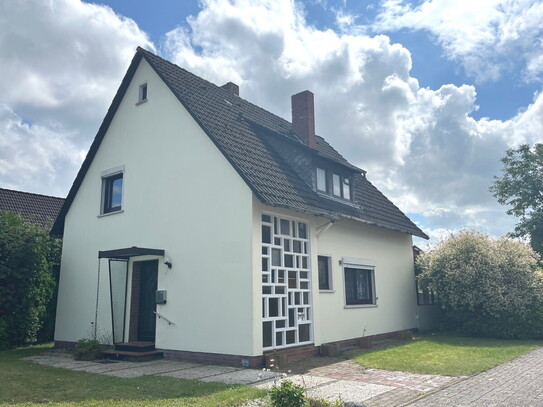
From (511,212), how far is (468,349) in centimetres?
2270

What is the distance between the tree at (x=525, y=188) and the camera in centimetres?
3023

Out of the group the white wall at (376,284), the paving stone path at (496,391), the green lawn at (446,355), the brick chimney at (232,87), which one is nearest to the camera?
the paving stone path at (496,391)

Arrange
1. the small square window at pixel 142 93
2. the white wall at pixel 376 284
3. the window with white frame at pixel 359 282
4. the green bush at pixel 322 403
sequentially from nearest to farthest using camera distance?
the green bush at pixel 322 403, the white wall at pixel 376 284, the small square window at pixel 142 93, the window with white frame at pixel 359 282

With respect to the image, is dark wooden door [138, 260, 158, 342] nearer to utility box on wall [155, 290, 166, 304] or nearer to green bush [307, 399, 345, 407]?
utility box on wall [155, 290, 166, 304]

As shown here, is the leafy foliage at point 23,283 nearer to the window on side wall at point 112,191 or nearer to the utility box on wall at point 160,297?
the window on side wall at point 112,191

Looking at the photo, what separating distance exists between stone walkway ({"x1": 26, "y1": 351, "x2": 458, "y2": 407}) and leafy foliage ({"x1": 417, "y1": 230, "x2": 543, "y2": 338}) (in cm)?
714

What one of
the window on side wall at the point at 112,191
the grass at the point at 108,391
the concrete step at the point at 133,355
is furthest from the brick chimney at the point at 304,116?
the grass at the point at 108,391

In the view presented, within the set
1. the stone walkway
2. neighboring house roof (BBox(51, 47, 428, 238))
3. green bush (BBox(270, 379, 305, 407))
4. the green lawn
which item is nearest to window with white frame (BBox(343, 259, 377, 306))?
neighboring house roof (BBox(51, 47, 428, 238))

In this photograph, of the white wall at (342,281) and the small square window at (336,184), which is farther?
the small square window at (336,184)

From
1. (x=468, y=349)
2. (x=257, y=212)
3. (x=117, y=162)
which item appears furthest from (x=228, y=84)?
(x=468, y=349)

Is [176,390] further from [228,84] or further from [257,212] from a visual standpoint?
[228,84]

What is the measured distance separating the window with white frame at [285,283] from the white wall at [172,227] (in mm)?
718

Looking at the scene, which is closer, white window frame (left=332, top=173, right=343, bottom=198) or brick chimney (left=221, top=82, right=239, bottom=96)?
white window frame (left=332, top=173, right=343, bottom=198)

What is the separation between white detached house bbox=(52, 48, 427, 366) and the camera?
10516mm
